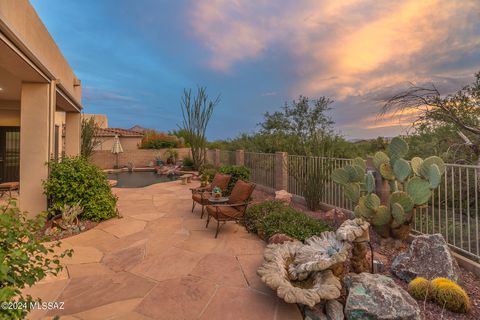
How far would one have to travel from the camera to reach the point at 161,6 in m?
8.09

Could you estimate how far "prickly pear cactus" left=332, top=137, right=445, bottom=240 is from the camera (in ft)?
11.2

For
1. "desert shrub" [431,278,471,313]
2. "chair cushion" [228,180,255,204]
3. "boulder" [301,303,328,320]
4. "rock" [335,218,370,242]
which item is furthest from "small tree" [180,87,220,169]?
"desert shrub" [431,278,471,313]

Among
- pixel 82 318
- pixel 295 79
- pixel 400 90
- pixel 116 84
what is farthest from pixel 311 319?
pixel 116 84

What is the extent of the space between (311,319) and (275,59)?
11.0 metres

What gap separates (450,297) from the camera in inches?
92.6

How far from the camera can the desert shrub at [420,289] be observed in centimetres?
247

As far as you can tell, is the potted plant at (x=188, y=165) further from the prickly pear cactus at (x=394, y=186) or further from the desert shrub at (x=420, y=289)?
the desert shrub at (x=420, y=289)

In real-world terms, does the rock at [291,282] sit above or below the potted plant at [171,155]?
below

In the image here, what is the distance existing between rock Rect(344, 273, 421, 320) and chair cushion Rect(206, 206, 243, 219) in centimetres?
242

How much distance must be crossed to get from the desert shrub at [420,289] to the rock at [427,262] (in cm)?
27

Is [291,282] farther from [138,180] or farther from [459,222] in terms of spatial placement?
[138,180]

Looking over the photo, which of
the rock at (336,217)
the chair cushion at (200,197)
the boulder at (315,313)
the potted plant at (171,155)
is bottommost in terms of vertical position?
the boulder at (315,313)

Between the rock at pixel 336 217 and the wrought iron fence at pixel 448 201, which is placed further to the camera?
the rock at pixel 336 217

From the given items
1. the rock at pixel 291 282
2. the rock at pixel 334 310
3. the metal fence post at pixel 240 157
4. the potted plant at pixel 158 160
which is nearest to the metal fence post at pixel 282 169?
the metal fence post at pixel 240 157
